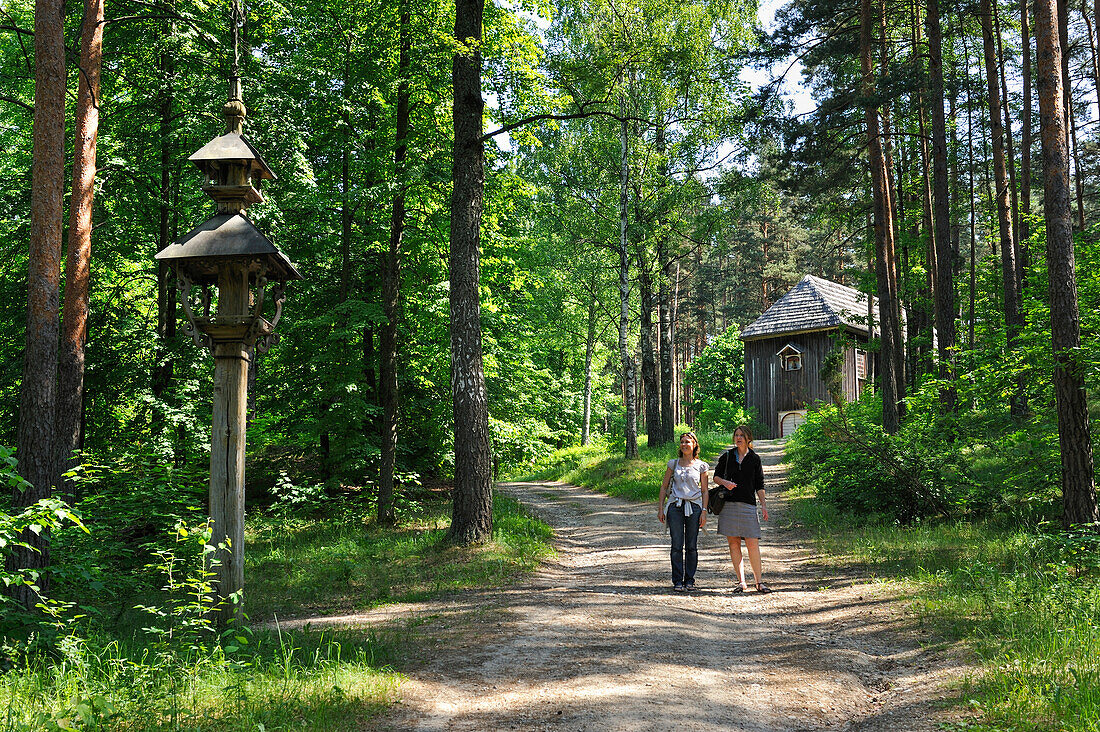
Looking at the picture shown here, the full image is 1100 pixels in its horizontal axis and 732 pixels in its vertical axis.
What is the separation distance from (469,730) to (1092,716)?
3691 millimetres

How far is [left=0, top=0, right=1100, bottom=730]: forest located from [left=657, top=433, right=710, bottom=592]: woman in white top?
2410 mm

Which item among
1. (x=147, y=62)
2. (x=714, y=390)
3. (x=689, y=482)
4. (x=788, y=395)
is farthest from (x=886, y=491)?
(x=714, y=390)

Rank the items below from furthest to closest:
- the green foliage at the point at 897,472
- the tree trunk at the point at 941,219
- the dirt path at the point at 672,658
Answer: the tree trunk at the point at 941,219 → the green foliage at the point at 897,472 → the dirt path at the point at 672,658

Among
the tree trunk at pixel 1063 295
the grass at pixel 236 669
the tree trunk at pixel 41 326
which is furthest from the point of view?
the tree trunk at pixel 1063 295

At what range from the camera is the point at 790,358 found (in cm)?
3544

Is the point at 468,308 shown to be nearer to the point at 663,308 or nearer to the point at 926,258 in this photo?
the point at 663,308

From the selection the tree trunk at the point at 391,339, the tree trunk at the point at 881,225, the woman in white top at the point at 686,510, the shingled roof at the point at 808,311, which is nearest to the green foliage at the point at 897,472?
the woman in white top at the point at 686,510

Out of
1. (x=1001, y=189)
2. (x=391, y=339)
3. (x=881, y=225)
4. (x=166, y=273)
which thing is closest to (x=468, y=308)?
(x=391, y=339)

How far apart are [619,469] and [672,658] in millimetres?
15773

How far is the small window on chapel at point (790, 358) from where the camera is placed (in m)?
35.0

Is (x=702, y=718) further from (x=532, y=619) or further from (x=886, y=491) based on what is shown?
(x=886, y=491)

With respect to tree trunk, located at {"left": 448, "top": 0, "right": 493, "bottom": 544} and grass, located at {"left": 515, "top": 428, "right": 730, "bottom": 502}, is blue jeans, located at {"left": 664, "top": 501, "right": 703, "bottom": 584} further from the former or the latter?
grass, located at {"left": 515, "top": 428, "right": 730, "bottom": 502}

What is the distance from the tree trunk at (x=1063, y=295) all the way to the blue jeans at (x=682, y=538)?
14.8ft

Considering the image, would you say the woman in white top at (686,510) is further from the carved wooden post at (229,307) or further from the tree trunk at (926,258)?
the tree trunk at (926,258)
